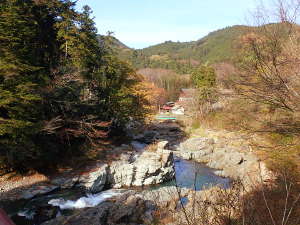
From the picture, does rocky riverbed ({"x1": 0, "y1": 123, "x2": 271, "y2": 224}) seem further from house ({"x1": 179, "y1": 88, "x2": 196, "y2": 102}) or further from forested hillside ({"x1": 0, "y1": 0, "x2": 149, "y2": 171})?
house ({"x1": 179, "y1": 88, "x2": 196, "y2": 102})

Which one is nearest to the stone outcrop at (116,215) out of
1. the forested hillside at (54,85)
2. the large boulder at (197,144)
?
the forested hillside at (54,85)

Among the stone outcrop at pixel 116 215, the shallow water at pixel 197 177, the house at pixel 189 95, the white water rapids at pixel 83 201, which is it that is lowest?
the shallow water at pixel 197 177

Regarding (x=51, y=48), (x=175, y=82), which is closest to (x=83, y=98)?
(x=51, y=48)

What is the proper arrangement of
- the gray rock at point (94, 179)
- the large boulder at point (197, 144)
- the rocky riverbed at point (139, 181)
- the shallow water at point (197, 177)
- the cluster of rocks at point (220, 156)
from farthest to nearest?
1. the large boulder at point (197, 144)
2. the cluster of rocks at point (220, 156)
3. the shallow water at point (197, 177)
4. the gray rock at point (94, 179)
5. the rocky riverbed at point (139, 181)

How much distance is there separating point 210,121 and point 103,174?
16708 millimetres

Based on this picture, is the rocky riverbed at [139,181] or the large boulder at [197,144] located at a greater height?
the rocky riverbed at [139,181]

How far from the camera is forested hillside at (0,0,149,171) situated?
9.16 meters

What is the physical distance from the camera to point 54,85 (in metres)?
11.5

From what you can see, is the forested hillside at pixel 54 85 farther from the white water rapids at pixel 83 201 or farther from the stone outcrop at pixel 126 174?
the white water rapids at pixel 83 201

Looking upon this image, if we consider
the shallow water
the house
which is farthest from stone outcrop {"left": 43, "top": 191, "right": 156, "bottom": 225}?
the house

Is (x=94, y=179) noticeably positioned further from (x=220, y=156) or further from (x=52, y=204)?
(x=220, y=156)

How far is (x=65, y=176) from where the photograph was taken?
454 inches

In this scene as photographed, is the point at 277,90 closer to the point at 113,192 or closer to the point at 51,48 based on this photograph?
the point at 113,192

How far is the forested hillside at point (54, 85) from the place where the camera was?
9164mm
